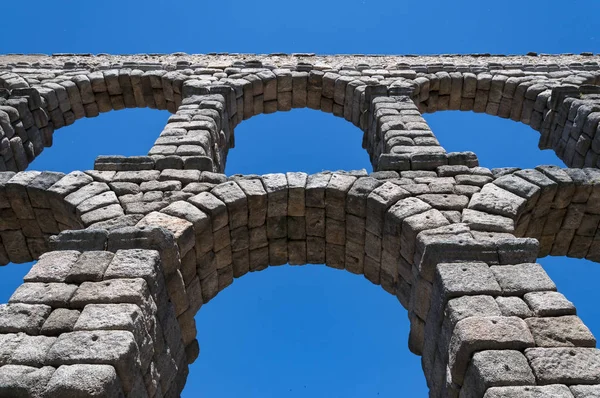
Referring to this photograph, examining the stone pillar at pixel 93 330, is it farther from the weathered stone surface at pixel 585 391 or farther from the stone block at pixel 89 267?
the weathered stone surface at pixel 585 391

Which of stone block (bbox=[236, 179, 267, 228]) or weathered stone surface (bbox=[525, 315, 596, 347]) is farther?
stone block (bbox=[236, 179, 267, 228])

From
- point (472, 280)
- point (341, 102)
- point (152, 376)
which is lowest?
point (152, 376)

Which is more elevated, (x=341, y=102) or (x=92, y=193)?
(x=341, y=102)

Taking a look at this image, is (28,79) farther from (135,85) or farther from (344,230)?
(344,230)

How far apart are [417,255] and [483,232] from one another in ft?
2.20

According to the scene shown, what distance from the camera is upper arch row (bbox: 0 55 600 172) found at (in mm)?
8336

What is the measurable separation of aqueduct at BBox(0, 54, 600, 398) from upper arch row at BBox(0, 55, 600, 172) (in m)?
0.04

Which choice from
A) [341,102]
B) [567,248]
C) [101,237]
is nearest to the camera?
[101,237]

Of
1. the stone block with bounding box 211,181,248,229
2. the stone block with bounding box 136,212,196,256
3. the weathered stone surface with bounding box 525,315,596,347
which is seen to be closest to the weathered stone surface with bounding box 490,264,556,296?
the weathered stone surface with bounding box 525,315,596,347

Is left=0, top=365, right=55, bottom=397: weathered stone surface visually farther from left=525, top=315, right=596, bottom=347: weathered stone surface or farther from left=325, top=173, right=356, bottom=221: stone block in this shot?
left=525, top=315, right=596, bottom=347: weathered stone surface

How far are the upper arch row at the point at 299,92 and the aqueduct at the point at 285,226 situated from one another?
0.04 m

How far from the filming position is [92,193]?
20.3 feet

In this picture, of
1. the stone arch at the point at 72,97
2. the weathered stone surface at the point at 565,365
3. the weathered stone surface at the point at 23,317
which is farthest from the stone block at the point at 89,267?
the stone arch at the point at 72,97

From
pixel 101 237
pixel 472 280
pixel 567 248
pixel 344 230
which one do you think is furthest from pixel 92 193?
pixel 567 248
